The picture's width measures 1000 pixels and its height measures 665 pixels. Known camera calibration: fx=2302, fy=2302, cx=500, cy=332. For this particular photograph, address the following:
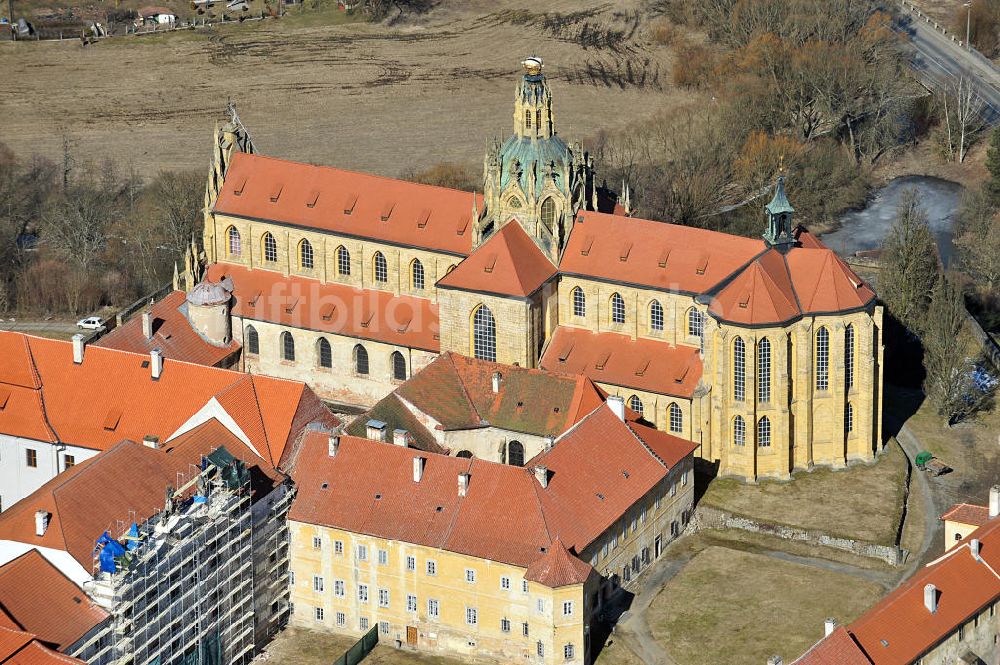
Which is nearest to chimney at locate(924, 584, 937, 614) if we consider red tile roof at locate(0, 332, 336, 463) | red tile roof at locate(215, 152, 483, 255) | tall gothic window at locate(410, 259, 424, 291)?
red tile roof at locate(0, 332, 336, 463)

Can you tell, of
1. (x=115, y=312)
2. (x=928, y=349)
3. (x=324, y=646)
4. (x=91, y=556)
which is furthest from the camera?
(x=115, y=312)

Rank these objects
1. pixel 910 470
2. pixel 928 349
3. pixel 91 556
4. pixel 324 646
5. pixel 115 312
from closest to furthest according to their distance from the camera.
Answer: pixel 91 556 < pixel 324 646 < pixel 910 470 < pixel 928 349 < pixel 115 312

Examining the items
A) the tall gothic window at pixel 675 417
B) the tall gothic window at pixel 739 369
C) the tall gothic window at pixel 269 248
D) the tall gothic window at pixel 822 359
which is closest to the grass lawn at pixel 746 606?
the tall gothic window at pixel 675 417

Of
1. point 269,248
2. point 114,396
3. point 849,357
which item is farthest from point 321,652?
point 849,357

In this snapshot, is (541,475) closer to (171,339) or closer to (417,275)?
(417,275)

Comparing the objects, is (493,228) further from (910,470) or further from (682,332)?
(910,470)

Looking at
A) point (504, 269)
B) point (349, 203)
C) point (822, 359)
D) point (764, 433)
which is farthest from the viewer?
point (349, 203)

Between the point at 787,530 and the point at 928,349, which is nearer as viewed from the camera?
the point at 787,530

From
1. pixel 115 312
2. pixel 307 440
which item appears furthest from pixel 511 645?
pixel 115 312
